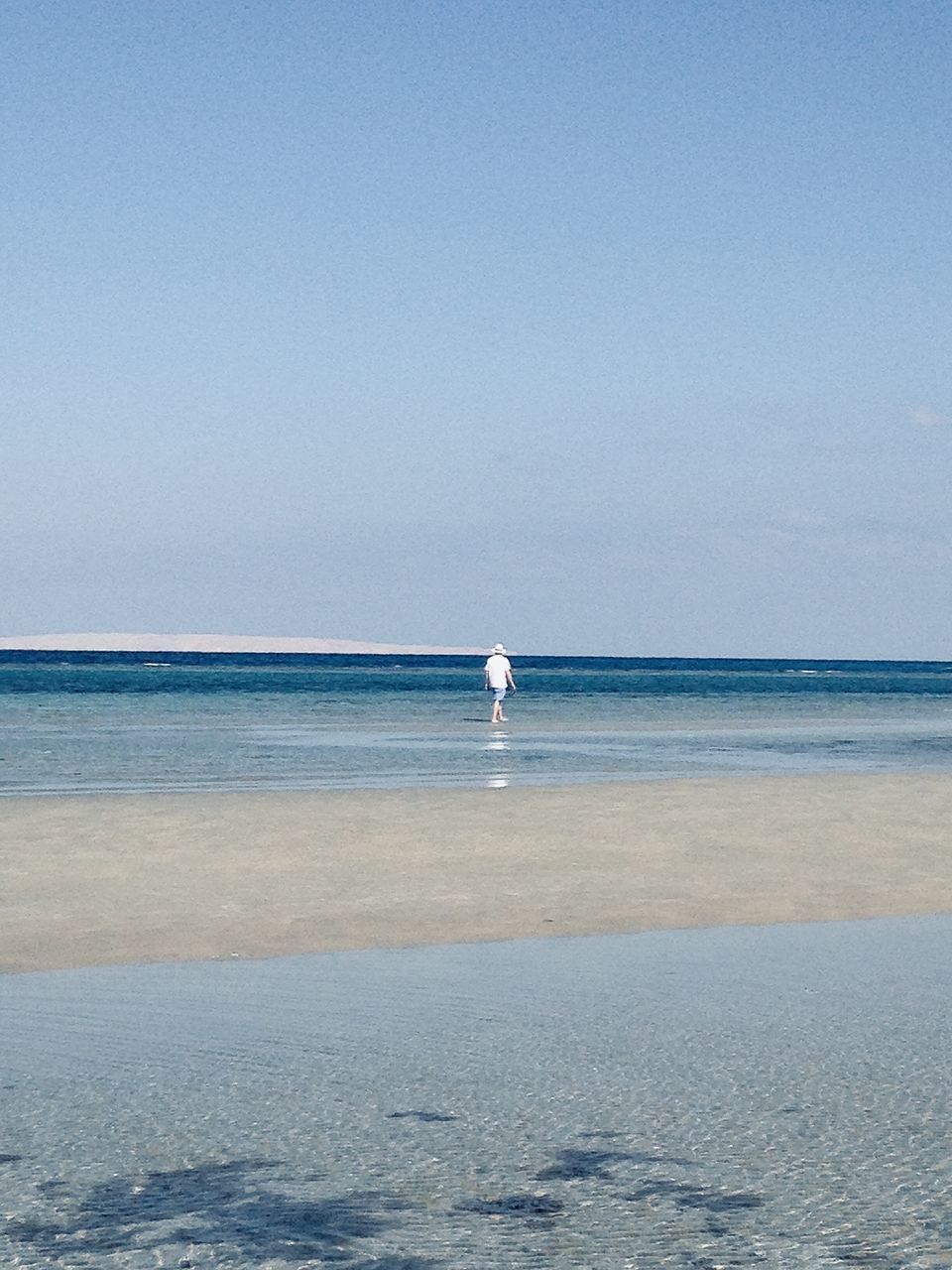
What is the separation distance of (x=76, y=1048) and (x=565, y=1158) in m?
3.03

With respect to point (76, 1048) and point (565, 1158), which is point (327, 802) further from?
point (565, 1158)

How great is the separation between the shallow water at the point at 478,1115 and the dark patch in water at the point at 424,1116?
2cm

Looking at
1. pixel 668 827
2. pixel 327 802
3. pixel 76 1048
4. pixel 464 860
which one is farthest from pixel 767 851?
pixel 76 1048

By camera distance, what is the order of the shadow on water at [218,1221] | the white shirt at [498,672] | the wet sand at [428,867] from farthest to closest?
the white shirt at [498,672], the wet sand at [428,867], the shadow on water at [218,1221]

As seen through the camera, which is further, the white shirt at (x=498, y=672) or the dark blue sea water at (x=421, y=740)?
the white shirt at (x=498, y=672)

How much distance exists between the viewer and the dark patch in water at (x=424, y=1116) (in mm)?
6957

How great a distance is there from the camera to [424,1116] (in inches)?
277

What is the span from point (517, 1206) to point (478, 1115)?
124cm

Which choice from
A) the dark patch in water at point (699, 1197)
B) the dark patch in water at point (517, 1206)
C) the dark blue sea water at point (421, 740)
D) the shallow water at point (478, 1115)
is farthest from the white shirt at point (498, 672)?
the dark patch in water at point (517, 1206)

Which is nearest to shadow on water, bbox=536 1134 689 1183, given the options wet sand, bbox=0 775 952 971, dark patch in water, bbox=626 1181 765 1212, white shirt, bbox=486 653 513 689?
dark patch in water, bbox=626 1181 765 1212

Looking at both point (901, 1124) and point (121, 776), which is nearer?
point (901, 1124)

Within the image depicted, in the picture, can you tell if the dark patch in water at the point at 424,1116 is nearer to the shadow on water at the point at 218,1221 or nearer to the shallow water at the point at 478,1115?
the shallow water at the point at 478,1115

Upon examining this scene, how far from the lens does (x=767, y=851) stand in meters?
17.0

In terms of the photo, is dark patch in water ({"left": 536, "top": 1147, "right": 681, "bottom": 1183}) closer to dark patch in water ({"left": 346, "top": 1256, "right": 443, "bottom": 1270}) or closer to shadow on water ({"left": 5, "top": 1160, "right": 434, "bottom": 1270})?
shadow on water ({"left": 5, "top": 1160, "right": 434, "bottom": 1270})
